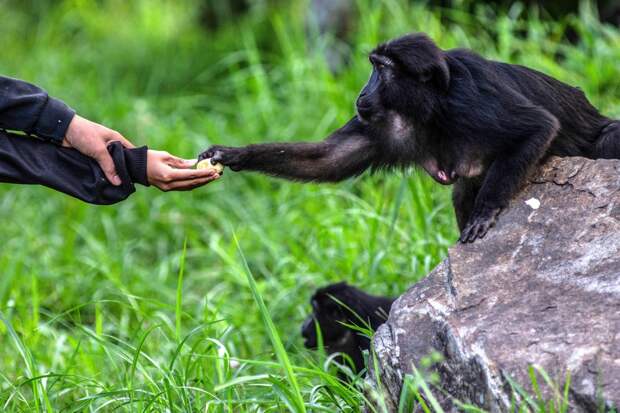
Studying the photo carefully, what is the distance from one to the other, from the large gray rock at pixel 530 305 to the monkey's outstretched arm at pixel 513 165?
0.17ft

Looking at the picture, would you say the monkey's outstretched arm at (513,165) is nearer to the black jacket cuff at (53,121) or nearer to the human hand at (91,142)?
the human hand at (91,142)

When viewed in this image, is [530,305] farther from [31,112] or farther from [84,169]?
[31,112]

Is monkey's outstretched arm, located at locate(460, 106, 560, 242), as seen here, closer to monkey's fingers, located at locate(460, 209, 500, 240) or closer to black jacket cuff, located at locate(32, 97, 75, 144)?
monkey's fingers, located at locate(460, 209, 500, 240)

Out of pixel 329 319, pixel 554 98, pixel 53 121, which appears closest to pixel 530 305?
pixel 554 98

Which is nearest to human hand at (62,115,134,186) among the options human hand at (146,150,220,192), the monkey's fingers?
human hand at (146,150,220,192)

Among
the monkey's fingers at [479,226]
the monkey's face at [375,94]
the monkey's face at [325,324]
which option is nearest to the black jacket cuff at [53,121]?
the monkey's face at [375,94]

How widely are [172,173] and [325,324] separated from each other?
149cm

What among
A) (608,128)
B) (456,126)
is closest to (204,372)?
(456,126)

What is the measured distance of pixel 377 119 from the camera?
12.7 feet

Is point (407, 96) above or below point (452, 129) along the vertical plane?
above

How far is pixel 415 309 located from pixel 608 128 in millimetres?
1452

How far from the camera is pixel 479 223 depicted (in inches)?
133

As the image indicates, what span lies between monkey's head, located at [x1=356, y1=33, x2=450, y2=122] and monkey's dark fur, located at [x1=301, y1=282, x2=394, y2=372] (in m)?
0.90

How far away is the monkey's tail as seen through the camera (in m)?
3.84
